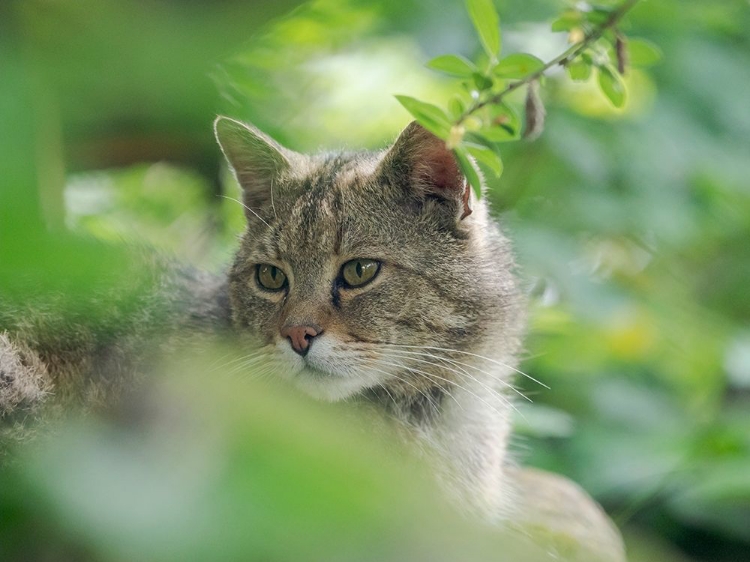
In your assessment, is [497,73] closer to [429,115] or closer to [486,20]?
[486,20]

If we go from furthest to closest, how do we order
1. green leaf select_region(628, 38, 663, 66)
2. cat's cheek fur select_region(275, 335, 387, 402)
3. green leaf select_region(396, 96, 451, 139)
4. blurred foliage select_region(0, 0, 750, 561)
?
1. cat's cheek fur select_region(275, 335, 387, 402)
2. green leaf select_region(628, 38, 663, 66)
3. green leaf select_region(396, 96, 451, 139)
4. blurred foliage select_region(0, 0, 750, 561)

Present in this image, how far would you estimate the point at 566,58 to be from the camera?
2398 millimetres

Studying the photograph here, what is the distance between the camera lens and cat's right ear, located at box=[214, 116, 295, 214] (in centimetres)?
346

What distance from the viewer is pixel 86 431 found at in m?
0.62

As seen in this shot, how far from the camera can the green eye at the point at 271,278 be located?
342 centimetres

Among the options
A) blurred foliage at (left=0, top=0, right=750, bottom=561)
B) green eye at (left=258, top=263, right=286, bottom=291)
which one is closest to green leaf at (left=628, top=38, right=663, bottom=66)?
blurred foliage at (left=0, top=0, right=750, bottom=561)

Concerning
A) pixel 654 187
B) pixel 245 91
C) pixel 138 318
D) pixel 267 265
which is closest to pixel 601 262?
pixel 654 187

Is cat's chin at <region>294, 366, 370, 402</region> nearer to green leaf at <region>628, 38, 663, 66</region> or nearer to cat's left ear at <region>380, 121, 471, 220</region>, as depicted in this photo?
cat's left ear at <region>380, 121, 471, 220</region>

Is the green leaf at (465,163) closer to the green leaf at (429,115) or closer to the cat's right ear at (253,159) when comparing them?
the green leaf at (429,115)

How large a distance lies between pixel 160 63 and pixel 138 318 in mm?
2469

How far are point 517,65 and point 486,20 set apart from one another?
0.20 metres

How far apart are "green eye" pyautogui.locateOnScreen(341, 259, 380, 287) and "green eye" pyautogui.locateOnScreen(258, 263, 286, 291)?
308mm

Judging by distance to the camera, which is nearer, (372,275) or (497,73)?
(497,73)

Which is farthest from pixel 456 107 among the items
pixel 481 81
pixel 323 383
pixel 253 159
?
pixel 253 159
